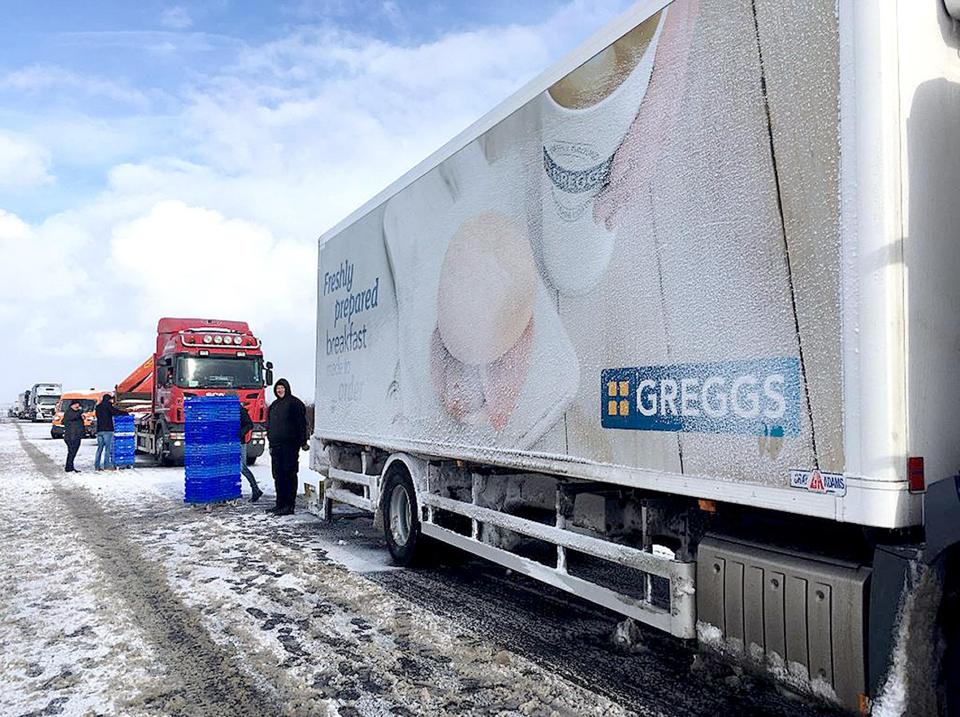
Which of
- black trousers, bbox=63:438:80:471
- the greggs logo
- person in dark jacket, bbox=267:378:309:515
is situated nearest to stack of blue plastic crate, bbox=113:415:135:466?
black trousers, bbox=63:438:80:471

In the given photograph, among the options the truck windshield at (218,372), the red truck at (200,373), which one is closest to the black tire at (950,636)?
the red truck at (200,373)

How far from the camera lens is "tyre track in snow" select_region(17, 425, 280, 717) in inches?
162

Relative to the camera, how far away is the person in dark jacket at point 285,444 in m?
10.8

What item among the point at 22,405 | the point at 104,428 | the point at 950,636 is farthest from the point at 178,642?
the point at 22,405

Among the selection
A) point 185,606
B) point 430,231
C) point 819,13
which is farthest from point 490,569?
point 819,13

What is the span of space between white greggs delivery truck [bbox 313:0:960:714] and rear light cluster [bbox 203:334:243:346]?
14.1m

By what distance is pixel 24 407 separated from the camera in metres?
69.4

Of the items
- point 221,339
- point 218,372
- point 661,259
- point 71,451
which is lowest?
point 71,451

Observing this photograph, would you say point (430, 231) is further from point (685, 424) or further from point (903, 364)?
point (903, 364)

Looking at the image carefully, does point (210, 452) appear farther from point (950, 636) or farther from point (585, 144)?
point (950, 636)

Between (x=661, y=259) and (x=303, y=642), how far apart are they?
342cm

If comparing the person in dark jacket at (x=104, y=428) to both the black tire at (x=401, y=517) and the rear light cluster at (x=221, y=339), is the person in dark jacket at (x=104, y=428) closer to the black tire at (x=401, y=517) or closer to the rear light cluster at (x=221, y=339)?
Result: the rear light cluster at (x=221, y=339)

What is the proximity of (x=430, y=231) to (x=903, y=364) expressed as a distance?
4.42 metres

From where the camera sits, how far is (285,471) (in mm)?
10875
